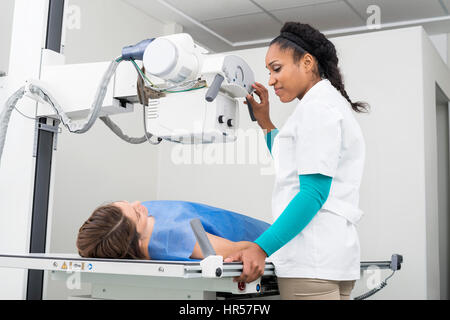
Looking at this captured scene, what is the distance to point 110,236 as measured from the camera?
1331 mm

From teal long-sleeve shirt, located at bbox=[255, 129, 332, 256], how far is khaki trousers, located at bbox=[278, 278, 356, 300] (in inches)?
4.1

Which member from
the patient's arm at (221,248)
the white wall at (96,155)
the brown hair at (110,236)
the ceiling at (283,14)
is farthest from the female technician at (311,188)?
the ceiling at (283,14)

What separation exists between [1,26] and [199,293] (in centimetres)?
195

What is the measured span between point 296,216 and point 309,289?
0.56ft

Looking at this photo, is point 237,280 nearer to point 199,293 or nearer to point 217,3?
point 199,293

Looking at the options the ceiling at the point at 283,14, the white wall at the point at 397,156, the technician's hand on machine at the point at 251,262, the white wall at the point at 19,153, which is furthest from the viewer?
the ceiling at the point at 283,14

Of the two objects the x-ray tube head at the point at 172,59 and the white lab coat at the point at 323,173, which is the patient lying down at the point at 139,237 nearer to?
the white lab coat at the point at 323,173

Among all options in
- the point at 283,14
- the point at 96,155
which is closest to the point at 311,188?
the point at 96,155

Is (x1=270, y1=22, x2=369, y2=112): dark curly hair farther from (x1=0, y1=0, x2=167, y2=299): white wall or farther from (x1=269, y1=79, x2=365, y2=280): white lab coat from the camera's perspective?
(x1=0, y1=0, x2=167, y2=299): white wall

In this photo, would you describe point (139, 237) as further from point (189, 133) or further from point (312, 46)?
point (312, 46)

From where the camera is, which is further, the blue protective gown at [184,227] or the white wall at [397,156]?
the white wall at [397,156]

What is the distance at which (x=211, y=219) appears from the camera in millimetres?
1519

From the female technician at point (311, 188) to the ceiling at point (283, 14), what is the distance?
2.25 metres

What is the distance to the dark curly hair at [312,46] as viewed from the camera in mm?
1312
